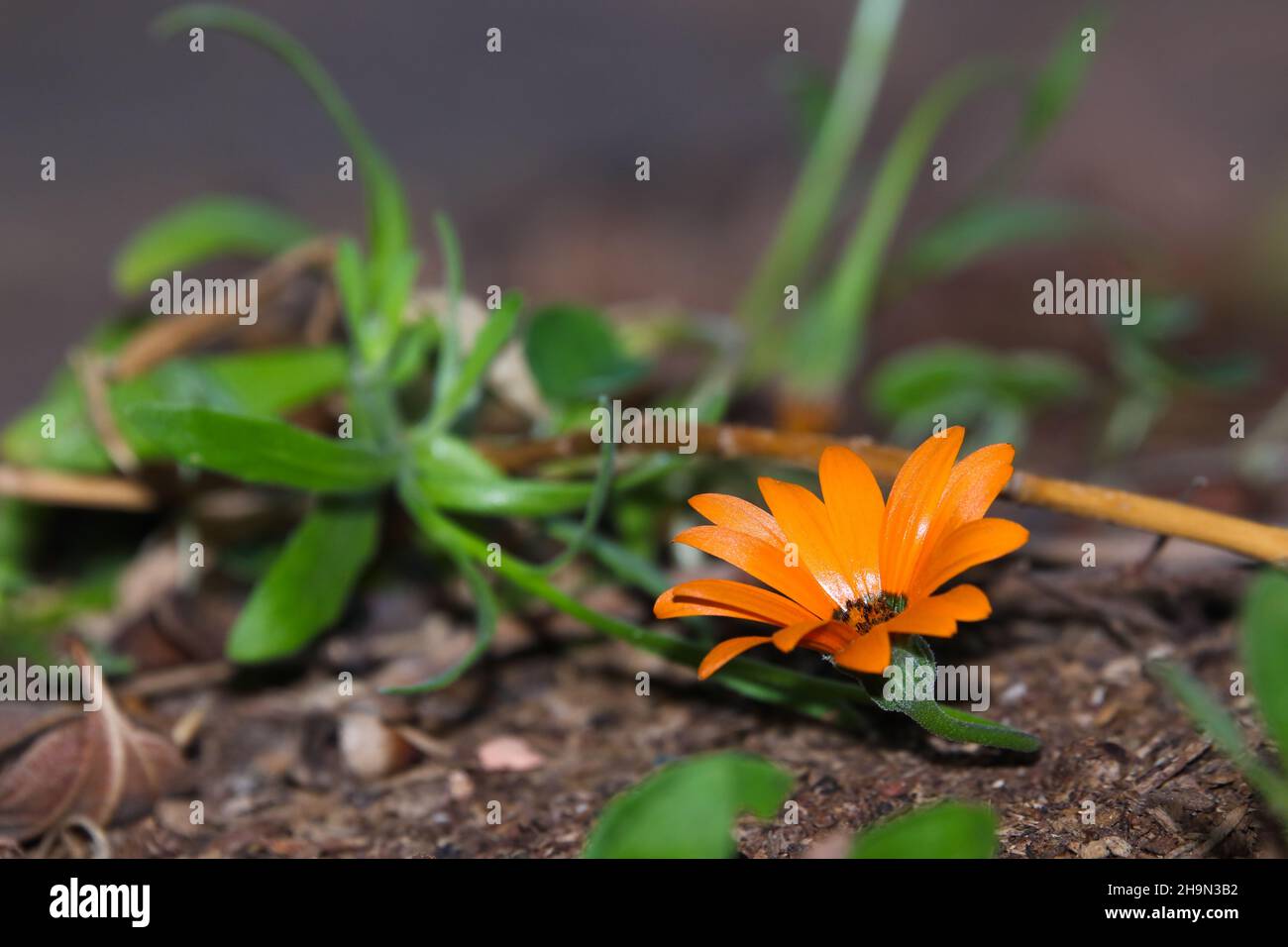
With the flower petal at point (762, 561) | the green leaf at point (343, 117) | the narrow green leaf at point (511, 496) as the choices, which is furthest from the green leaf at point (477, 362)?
the flower petal at point (762, 561)

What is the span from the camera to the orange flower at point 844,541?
1076 millimetres

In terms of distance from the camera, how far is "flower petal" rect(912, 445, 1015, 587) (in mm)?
1100

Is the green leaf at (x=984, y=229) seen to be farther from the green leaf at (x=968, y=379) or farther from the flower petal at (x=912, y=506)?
the flower petal at (x=912, y=506)

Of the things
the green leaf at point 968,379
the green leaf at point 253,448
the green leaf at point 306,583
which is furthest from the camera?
the green leaf at point 968,379

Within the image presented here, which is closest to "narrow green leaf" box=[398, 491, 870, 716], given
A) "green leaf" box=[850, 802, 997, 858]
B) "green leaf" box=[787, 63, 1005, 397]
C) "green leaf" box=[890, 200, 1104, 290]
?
"green leaf" box=[850, 802, 997, 858]

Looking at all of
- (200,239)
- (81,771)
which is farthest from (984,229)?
(81,771)

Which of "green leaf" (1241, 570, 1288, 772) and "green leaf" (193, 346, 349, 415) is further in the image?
"green leaf" (193, 346, 349, 415)

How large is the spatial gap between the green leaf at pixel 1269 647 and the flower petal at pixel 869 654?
0.95 feet

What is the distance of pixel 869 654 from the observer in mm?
963

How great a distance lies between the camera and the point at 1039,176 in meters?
4.07

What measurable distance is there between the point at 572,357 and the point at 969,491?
844 mm

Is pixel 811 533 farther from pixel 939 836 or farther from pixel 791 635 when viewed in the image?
pixel 939 836

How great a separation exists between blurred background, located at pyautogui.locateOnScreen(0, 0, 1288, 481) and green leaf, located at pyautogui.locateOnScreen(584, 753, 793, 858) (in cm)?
274

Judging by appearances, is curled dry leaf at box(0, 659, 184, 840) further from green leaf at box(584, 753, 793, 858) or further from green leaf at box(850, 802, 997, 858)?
green leaf at box(850, 802, 997, 858)
